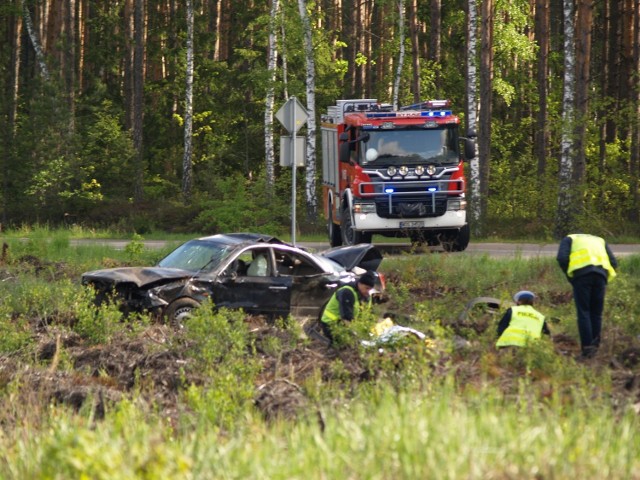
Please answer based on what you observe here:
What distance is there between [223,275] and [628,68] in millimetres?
31038

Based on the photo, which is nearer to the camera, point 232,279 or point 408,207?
point 232,279

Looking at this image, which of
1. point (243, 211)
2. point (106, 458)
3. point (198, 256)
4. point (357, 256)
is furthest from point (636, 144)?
point (106, 458)

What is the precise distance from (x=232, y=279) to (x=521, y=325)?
187 inches

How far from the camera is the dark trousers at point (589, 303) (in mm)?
14523

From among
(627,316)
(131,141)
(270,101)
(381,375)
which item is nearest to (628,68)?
(270,101)

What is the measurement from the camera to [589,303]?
14.7 meters

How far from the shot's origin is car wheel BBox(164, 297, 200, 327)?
1659cm

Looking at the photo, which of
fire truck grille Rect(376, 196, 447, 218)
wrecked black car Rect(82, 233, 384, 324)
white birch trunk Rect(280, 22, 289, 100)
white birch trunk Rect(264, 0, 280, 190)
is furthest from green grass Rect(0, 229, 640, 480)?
white birch trunk Rect(280, 22, 289, 100)

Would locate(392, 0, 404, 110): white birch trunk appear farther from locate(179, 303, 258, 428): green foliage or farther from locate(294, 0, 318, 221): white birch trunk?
locate(179, 303, 258, 428): green foliage

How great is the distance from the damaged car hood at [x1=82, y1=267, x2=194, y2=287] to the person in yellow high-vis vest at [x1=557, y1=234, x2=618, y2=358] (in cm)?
512

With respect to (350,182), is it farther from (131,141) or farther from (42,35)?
(42,35)

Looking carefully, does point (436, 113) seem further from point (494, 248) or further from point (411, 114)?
point (494, 248)

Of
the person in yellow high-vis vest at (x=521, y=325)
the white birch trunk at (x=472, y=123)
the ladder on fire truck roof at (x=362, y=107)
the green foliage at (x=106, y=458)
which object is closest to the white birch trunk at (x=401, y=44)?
the white birch trunk at (x=472, y=123)

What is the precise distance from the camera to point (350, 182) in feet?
86.1
